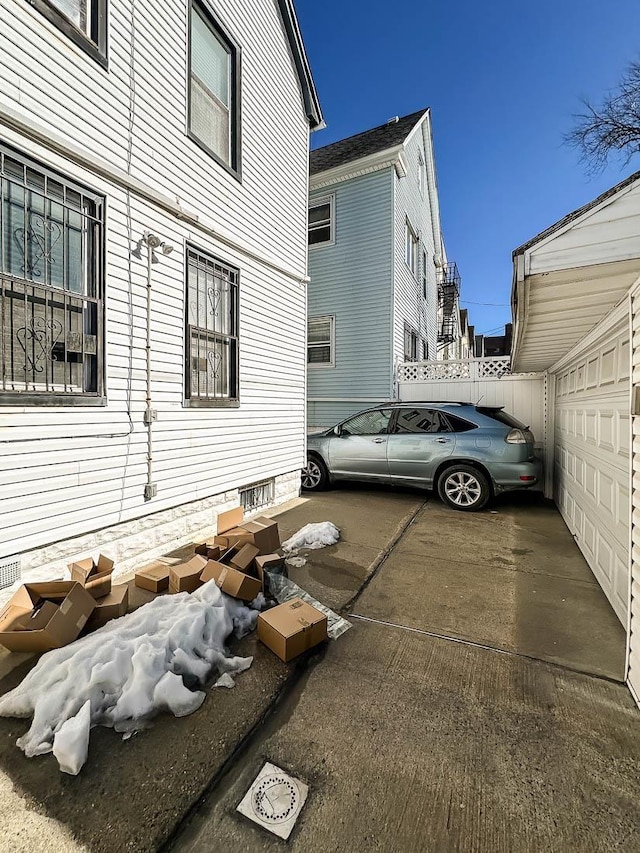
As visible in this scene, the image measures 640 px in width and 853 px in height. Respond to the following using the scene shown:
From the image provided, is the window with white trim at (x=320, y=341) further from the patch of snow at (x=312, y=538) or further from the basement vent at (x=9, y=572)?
the basement vent at (x=9, y=572)

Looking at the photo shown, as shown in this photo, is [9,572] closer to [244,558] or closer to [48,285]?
[244,558]

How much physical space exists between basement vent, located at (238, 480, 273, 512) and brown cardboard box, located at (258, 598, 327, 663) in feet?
9.43

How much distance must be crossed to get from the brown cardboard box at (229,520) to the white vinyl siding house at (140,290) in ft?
1.78

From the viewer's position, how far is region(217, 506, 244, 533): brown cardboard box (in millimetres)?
4211

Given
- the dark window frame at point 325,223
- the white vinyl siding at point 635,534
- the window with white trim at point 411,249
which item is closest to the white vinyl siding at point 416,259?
the window with white trim at point 411,249

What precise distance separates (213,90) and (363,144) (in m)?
7.29

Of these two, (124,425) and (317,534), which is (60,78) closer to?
(124,425)

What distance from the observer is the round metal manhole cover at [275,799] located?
1545 millimetres

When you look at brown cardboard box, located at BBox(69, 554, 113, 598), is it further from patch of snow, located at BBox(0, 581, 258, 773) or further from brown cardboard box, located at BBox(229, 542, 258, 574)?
brown cardboard box, located at BBox(229, 542, 258, 574)

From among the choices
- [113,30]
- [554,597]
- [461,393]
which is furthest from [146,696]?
[461,393]

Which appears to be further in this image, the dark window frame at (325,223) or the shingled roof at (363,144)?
the dark window frame at (325,223)

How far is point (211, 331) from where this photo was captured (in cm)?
487

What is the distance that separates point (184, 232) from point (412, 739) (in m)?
4.75

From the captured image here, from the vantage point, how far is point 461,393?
8961 millimetres
